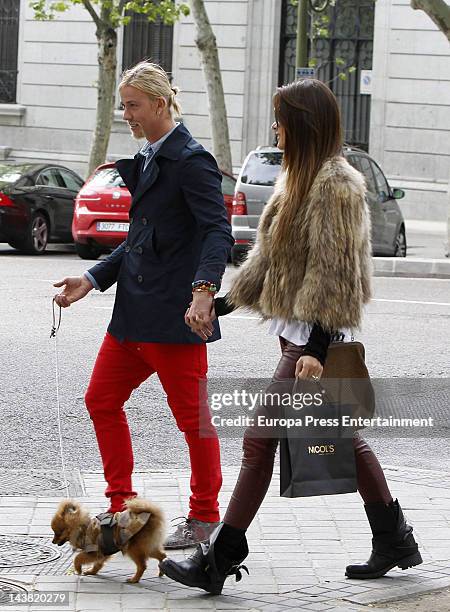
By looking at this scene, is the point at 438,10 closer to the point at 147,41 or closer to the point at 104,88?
the point at 104,88

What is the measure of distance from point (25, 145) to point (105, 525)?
97.6ft

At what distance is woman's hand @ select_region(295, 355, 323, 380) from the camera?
456cm

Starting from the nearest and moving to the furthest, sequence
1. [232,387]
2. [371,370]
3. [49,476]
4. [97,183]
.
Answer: [232,387] < [49,476] < [371,370] < [97,183]

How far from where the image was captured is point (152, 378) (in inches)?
379

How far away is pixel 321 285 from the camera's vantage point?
4.60 m

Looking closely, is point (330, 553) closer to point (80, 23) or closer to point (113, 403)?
point (113, 403)

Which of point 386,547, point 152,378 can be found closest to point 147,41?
point 152,378

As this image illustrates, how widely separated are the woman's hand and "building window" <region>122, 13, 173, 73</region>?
2825 centimetres

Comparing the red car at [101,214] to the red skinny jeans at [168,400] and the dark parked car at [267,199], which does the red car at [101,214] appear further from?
the red skinny jeans at [168,400]

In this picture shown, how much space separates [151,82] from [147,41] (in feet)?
92.1

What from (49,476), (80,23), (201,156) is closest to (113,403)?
(201,156)

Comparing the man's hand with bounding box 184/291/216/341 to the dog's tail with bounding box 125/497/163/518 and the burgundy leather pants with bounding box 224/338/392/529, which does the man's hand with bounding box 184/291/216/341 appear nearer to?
the burgundy leather pants with bounding box 224/338/392/529

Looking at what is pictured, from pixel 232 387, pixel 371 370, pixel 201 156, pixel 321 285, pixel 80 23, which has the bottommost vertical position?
pixel 371 370

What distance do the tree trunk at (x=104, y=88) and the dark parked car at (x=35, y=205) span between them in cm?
478
